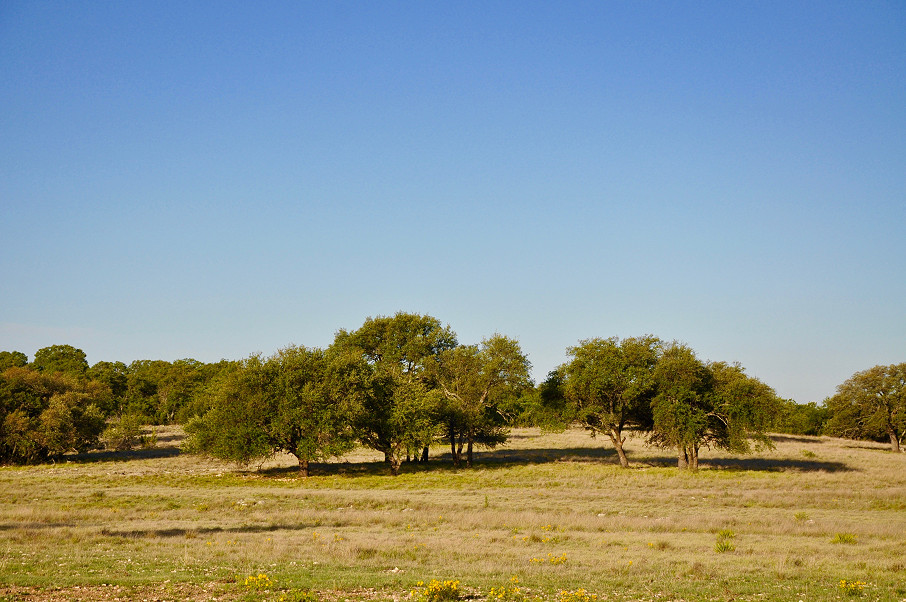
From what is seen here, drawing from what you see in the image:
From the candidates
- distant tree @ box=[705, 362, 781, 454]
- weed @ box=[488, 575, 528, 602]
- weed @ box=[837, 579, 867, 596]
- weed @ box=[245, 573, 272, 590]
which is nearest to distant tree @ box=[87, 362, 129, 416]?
distant tree @ box=[705, 362, 781, 454]

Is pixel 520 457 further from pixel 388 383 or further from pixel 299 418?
pixel 299 418

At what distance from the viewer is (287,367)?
5181cm

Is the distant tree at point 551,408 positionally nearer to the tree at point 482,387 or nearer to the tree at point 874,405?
the tree at point 482,387

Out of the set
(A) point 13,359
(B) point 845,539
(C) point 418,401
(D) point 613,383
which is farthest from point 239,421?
(A) point 13,359

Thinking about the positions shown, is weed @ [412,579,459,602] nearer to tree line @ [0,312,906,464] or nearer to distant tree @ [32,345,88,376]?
tree line @ [0,312,906,464]

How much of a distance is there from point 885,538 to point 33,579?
26.3m

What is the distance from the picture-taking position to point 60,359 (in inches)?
5037

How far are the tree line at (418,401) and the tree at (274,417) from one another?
93 mm

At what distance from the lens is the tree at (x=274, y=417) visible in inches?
1916

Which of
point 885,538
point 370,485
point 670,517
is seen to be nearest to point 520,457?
point 370,485

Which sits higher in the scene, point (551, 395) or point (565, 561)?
A: point (551, 395)

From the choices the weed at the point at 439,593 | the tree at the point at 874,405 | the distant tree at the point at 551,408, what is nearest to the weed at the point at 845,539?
the weed at the point at 439,593

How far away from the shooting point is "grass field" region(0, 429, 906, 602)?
1478 cm

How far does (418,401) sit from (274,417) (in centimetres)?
1149
